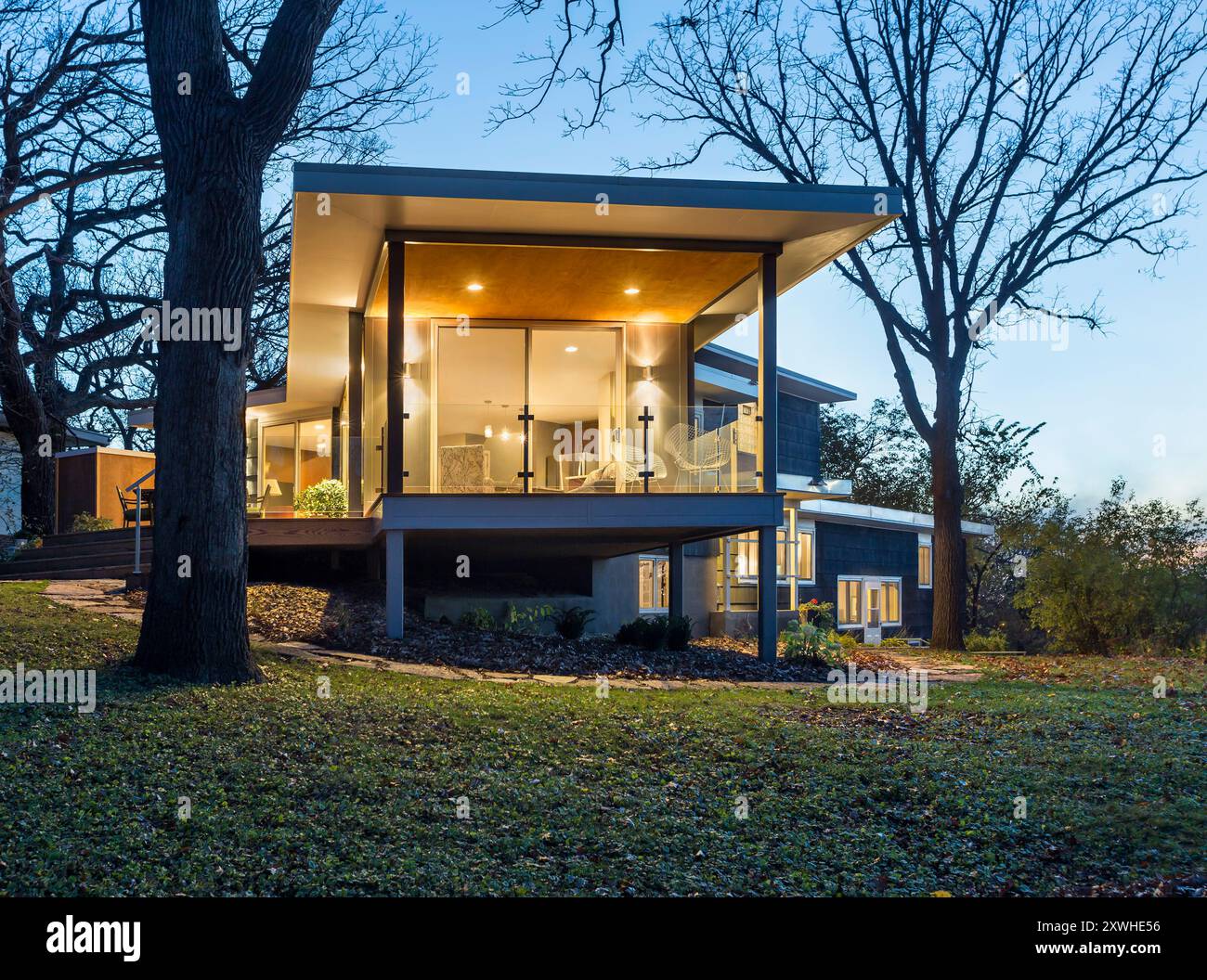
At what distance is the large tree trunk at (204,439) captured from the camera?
8336mm

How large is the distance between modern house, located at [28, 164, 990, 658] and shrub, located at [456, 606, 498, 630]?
2.40 ft

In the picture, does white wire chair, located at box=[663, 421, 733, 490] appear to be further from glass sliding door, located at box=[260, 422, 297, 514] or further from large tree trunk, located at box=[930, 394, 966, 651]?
glass sliding door, located at box=[260, 422, 297, 514]

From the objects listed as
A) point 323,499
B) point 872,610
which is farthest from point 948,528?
point 323,499

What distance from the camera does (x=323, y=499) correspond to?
15914 mm

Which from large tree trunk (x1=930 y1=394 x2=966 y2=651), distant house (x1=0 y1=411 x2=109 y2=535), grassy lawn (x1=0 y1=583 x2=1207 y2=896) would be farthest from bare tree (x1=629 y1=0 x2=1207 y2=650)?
distant house (x1=0 y1=411 x2=109 y2=535)

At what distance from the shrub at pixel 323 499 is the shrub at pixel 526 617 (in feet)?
10.4

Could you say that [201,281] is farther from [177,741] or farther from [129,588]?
[129,588]

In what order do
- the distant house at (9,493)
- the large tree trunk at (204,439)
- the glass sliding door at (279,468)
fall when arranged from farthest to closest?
the distant house at (9,493) < the glass sliding door at (279,468) < the large tree trunk at (204,439)

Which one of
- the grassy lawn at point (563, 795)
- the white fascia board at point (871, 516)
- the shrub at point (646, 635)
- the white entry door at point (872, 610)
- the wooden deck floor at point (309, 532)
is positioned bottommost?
the white entry door at point (872, 610)

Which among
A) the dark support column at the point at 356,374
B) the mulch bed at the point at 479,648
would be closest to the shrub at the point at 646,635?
the mulch bed at the point at 479,648

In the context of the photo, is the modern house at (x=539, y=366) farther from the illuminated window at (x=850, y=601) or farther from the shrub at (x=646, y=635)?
the illuminated window at (x=850, y=601)
